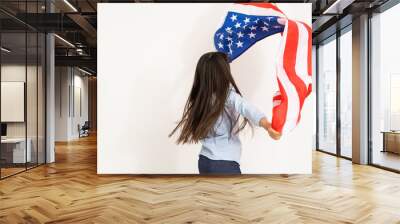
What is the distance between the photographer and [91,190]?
532cm

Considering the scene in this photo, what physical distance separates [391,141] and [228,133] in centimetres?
659

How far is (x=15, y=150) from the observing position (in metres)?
6.80

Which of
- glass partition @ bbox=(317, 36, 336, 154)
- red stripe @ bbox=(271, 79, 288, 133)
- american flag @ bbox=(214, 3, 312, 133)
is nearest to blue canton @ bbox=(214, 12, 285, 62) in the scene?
american flag @ bbox=(214, 3, 312, 133)

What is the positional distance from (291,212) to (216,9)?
352 cm

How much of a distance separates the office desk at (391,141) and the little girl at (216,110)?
Result: 6.24 m

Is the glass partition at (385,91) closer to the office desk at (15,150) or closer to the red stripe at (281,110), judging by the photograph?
the red stripe at (281,110)

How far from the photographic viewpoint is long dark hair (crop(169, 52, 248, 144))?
167cm

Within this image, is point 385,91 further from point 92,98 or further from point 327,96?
point 92,98

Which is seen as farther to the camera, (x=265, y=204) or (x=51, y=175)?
(x=51, y=175)

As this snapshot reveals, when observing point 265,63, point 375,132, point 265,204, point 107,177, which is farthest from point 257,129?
point 375,132

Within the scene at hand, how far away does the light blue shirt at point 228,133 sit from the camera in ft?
5.51

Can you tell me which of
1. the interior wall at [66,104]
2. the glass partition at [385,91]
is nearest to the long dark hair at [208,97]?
the glass partition at [385,91]

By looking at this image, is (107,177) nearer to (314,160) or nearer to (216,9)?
(216,9)

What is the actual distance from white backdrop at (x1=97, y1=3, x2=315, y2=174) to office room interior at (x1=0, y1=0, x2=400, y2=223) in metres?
0.02
